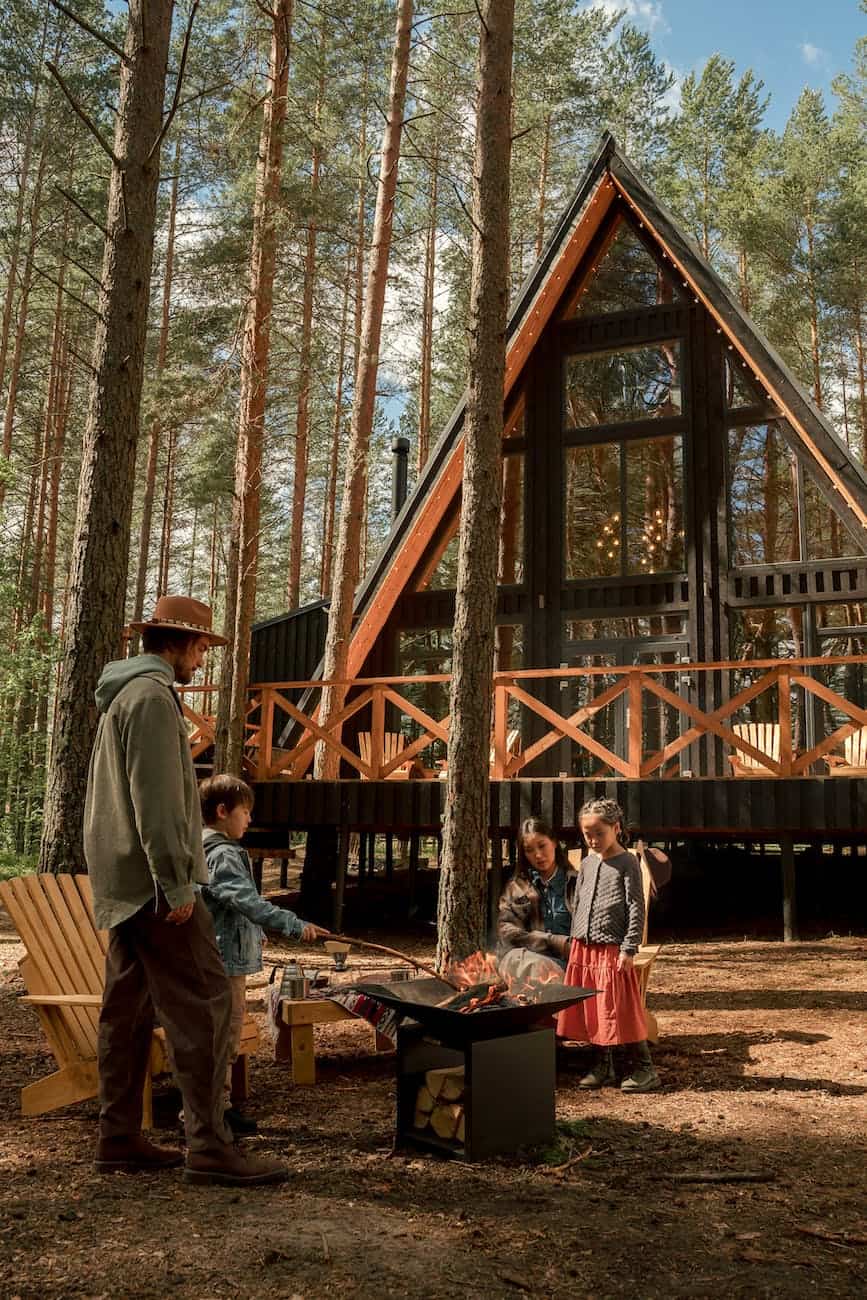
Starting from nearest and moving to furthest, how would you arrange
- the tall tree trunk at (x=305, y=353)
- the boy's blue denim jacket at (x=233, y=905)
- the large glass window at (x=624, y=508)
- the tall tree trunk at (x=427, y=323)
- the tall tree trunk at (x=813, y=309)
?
the boy's blue denim jacket at (x=233, y=905) → the large glass window at (x=624, y=508) → the tall tree trunk at (x=305, y=353) → the tall tree trunk at (x=813, y=309) → the tall tree trunk at (x=427, y=323)

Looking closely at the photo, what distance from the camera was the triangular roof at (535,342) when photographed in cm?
1273

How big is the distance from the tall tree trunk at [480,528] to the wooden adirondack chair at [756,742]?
4.92 meters

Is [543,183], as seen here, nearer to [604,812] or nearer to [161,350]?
[161,350]

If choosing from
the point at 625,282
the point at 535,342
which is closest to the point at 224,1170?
the point at 535,342

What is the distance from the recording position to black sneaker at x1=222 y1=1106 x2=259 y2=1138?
14.2ft

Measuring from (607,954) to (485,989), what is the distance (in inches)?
46.8

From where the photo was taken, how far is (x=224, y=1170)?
359cm

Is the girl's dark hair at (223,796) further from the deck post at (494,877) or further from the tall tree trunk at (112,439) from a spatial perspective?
the deck post at (494,877)

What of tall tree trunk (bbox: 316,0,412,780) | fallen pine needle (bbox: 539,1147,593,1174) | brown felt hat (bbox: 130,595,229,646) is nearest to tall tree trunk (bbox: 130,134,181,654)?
tall tree trunk (bbox: 316,0,412,780)

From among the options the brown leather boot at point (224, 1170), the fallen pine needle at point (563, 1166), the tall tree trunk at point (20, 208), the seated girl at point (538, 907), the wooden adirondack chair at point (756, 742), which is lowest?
the fallen pine needle at point (563, 1166)

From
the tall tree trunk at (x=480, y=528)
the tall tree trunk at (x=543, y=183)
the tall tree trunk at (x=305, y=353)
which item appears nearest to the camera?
the tall tree trunk at (x=480, y=528)

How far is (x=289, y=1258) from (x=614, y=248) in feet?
45.8

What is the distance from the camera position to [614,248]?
577 inches

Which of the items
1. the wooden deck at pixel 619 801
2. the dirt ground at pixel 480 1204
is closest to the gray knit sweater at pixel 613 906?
the dirt ground at pixel 480 1204
